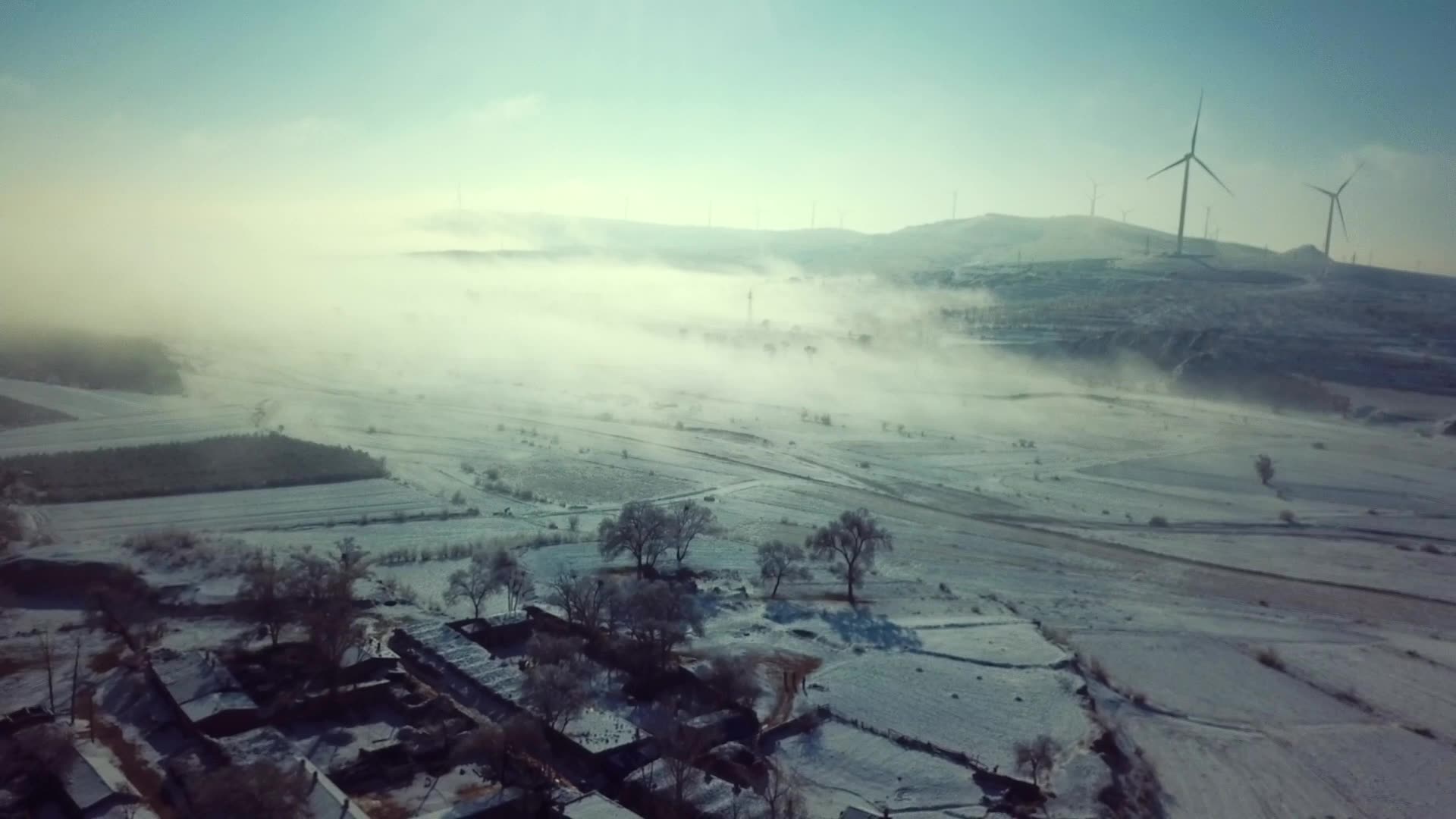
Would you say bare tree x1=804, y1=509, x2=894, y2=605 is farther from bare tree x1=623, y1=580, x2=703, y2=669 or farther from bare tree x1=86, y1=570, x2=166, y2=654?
bare tree x1=86, y1=570, x2=166, y2=654

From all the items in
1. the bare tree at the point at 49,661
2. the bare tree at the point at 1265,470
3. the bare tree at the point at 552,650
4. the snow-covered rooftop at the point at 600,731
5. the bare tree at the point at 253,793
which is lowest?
the bare tree at the point at 49,661

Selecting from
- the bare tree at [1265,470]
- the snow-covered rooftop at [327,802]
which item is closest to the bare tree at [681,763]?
the snow-covered rooftop at [327,802]

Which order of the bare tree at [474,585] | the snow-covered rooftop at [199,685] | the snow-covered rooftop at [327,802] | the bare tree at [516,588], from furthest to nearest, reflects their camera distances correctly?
1. the bare tree at [516,588]
2. the bare tree at [474,585]
3. the snow-covered rooftop at [199,685]
4. the snow-covered rooftop at [327,802]

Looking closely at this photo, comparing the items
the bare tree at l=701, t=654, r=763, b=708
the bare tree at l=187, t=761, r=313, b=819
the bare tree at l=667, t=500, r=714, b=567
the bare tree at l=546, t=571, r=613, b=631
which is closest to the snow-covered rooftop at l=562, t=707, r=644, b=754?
the bare tree at l=701, t=654, r=763, b=708

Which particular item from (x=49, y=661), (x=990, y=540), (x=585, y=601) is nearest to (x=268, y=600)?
(x=49, y=661)

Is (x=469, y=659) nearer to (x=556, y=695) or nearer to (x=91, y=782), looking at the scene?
(x=556, y=695)

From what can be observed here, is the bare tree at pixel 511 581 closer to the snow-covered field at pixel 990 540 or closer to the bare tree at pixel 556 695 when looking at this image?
the snow-covered field at pixel 990 540

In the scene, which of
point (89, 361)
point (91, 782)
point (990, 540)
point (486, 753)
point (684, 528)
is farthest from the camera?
point (89, 361)
